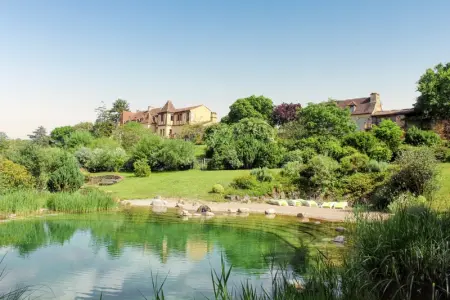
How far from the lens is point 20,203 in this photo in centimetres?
1620

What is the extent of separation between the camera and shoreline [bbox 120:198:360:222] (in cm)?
1888

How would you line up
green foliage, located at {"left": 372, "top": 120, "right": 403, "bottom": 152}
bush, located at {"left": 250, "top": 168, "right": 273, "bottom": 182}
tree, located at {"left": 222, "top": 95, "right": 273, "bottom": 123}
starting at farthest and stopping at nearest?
tree, located at {"left": 222, "top": 95, "right": 273, "bottom": 123} < green foliage, located at {"left": 372, "top": 120, "right": 403, "bottom": 152} < bush, located at {"left": 250, "top": 168, "right": 273, "bottom": 182}

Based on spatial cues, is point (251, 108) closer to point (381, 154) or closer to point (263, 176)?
point (381, 154)

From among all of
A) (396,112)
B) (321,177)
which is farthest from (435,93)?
(321,177)

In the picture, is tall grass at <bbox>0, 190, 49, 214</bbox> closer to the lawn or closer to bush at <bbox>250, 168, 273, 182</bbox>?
the lawn

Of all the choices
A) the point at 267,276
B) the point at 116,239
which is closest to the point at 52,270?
the point at 116,239

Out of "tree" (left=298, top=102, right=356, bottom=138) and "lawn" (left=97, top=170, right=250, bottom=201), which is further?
"tree" (left=298, top=102, right=356, bottom=138)

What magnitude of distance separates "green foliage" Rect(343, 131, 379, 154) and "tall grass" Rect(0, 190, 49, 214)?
25931mm

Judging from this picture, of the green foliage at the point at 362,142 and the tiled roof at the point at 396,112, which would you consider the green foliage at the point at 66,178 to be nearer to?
the green foliage at the point at 362,142

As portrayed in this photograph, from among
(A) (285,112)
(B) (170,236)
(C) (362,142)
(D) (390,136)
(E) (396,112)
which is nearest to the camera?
(B) (170,236)

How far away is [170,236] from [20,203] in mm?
7576

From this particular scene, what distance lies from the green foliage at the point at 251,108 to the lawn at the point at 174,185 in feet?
97.9

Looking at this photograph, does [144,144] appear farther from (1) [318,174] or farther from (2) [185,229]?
(2) [185,229]

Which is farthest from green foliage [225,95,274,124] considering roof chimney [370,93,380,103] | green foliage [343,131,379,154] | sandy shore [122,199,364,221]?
sandy shore [122,199,364,221]
